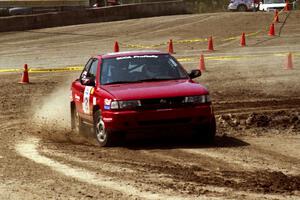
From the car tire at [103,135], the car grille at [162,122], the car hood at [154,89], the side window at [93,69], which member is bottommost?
the car tire at [103,135]

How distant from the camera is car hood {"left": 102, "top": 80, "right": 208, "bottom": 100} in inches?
456

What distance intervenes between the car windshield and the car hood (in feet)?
0.79

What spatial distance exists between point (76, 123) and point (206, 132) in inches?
127

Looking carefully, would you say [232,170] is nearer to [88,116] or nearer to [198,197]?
[198,197]

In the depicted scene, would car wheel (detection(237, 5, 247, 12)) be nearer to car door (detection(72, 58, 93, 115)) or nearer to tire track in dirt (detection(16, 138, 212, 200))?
car door (detection(72, 58, 93, 115))

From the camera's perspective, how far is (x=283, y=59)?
28297 mm

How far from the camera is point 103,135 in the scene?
470 inches

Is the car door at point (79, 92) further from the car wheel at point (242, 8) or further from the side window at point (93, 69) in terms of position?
the car wheel at point (242, 8)

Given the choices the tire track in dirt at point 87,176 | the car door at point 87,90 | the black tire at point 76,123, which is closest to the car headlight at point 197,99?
the car door at point 87,90

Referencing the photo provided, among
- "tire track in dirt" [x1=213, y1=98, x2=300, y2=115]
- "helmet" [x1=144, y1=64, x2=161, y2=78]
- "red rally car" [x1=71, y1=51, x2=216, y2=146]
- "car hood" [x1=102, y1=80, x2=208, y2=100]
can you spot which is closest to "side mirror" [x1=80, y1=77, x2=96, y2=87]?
"red rally car" [x1=71, y1=51, x2=216, y2=146]

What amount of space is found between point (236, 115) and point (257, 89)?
5879 mm

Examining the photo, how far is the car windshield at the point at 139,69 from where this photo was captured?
12.6m

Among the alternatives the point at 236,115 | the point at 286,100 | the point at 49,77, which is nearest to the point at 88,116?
the point at 236,115

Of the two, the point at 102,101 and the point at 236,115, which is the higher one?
the point at 102,101
